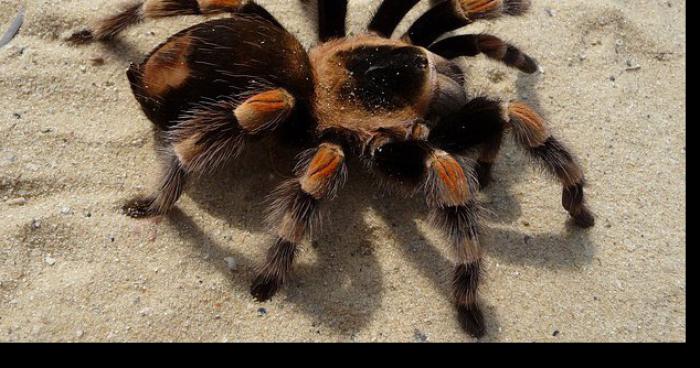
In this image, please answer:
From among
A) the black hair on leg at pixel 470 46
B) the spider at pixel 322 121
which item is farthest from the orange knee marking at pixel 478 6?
the spider at pixel 322 121

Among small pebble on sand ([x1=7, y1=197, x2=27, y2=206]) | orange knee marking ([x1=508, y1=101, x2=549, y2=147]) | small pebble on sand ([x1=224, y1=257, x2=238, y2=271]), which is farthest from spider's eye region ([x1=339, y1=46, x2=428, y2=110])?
small pebble on sand ([x1=7, y1=197, x2=27, y2=206])

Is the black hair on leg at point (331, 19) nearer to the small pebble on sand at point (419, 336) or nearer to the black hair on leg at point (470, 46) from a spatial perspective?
the black hair on leg at point (470, 46)

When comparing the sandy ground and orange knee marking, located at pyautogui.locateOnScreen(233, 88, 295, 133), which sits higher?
orange knee marking, located at pyautogui.locateOnScreen(233, 88, 295, 133)

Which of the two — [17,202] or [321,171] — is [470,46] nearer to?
[321,171]

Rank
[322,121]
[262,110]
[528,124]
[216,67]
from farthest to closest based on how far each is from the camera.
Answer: [322,121] < [528,124] < [216,67] < [262,110]

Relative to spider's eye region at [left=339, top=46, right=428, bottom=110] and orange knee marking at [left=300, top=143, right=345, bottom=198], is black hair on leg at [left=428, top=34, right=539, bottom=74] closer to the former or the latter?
spider's eye region at [left=339, top=46, right=428, bottom=110]

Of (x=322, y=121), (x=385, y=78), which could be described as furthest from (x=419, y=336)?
(x=385, y=78)
